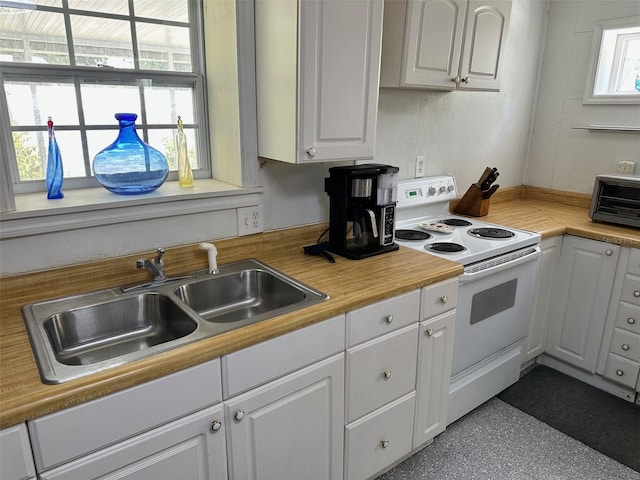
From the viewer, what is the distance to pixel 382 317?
64.4 inches

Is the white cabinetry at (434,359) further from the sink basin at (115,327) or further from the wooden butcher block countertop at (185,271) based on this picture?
the sink basin at (115,327)

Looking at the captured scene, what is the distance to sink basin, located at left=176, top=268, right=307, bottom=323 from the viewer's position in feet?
5.43

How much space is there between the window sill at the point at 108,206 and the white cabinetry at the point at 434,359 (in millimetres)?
843

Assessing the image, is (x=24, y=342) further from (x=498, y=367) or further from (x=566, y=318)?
(x=566, y=318)

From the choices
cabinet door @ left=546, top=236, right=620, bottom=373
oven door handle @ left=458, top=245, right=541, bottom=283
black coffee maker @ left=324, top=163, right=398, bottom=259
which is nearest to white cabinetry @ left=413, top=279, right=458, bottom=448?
oven door handle @ left=458, top=245, right=541, bottom=283

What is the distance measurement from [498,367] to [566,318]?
0.62 m

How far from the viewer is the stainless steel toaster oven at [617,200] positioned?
2461mm

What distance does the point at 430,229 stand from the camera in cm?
239

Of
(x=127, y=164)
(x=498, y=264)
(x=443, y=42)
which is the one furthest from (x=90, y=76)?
(x=498, y=264)

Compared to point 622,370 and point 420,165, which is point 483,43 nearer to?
point 420,165

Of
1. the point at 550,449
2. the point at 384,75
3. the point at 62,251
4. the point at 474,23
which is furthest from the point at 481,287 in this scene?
the point at 62,251

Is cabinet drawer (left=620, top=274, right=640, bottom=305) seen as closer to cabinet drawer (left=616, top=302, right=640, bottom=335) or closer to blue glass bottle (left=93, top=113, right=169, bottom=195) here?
cabinet drawer (left=616, top=302, right=640, bottom=335)

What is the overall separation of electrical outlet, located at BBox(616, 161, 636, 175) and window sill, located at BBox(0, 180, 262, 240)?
2.34 metres

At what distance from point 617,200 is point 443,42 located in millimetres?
1392
